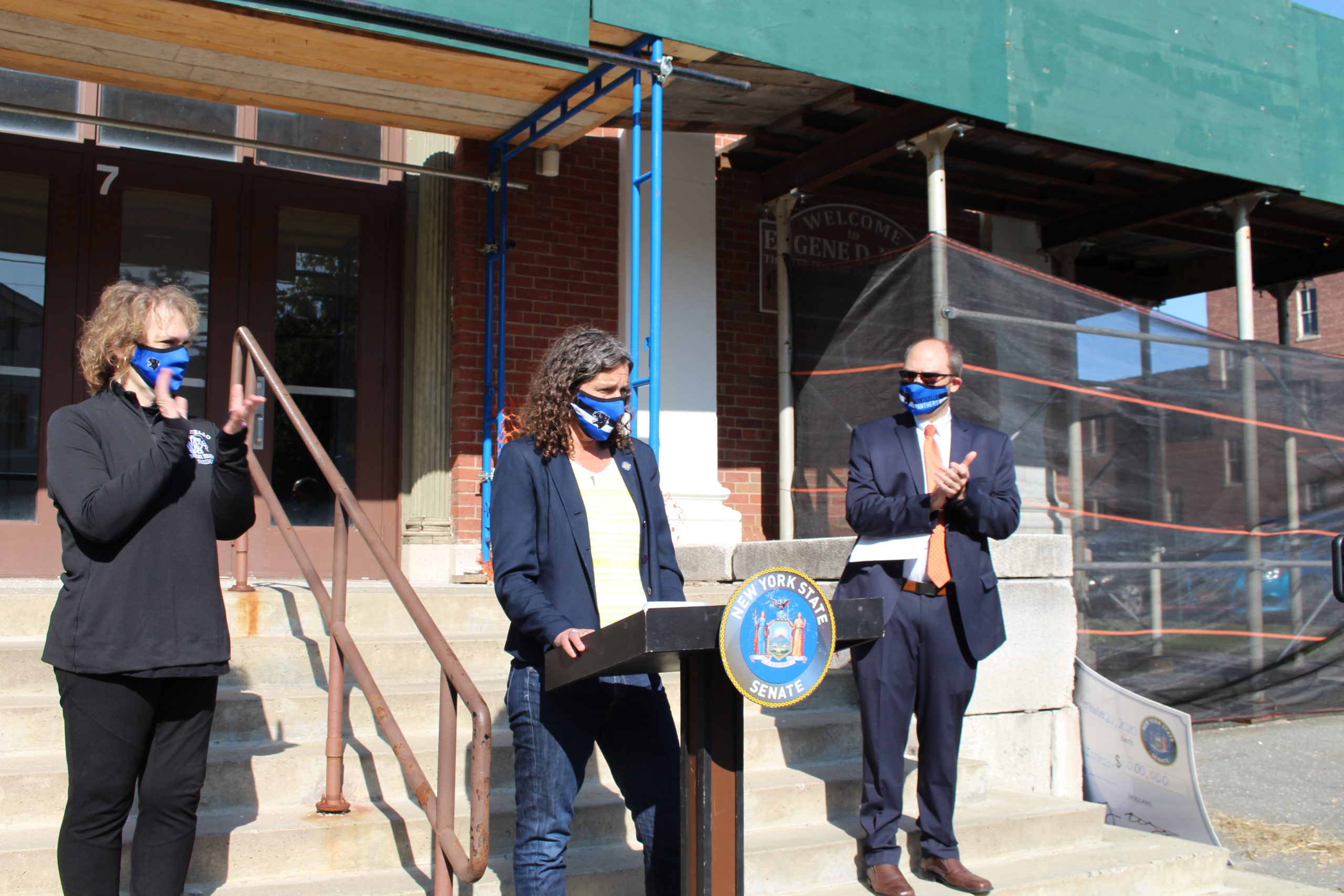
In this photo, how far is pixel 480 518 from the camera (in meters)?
7.49

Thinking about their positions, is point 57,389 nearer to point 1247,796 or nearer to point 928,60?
point 928,60

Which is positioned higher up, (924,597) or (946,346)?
(946,346)

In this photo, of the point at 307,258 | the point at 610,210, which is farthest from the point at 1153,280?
the point at 307,258

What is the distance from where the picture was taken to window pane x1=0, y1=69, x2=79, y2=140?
691 centimetres

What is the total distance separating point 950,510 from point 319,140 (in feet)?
17.3

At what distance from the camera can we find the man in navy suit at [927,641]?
4.12m

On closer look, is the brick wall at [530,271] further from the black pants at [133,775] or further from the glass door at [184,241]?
the black pants at [133,775]

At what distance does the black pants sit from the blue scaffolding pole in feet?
10.4

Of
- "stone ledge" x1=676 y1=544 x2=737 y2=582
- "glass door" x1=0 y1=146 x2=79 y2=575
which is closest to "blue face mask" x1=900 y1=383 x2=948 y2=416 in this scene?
"stone ledge" x1=676 y1=544 x2=737 y2=582

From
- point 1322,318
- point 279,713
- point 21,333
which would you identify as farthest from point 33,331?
point 1322,318

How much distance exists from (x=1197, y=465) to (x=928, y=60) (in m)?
2.85

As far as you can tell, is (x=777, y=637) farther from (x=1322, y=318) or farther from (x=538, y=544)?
(x=1322, y=318)

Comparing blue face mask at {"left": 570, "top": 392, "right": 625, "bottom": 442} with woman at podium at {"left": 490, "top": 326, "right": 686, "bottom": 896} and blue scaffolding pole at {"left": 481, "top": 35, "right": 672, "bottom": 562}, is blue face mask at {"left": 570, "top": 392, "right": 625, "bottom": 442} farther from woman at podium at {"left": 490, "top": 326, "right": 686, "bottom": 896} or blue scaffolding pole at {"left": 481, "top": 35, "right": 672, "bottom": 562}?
blue scaffolding pole at {"left": 481, "top": 35, "right": 672, "bottom": 562}

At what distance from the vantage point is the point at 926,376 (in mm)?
4152
